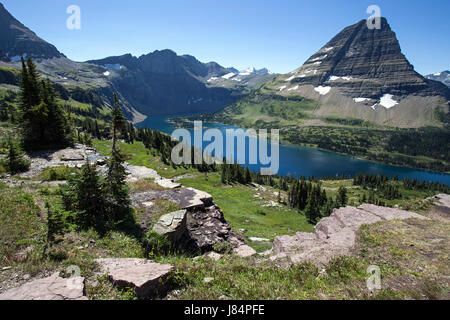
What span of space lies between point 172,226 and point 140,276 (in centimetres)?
662

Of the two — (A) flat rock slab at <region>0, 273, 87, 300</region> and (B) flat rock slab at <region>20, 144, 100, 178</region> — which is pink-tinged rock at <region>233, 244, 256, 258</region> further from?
(B) flat rock slab at <region>20, 144, 100, 178</region>

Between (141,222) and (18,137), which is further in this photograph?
(18,137)

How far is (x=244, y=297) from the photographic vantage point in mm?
7707

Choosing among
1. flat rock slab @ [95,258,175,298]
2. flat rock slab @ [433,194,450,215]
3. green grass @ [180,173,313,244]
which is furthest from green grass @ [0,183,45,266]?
flat rock slab @ [433,194,450,215]

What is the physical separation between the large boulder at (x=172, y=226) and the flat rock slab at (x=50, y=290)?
629 centimetres

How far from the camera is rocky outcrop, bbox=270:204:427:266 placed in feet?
41.3

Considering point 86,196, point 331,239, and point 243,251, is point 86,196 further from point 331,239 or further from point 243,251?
point 331,239

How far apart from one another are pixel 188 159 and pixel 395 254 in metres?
80.9

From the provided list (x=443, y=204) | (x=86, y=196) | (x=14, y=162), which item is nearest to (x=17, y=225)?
(x=86, y=196)
